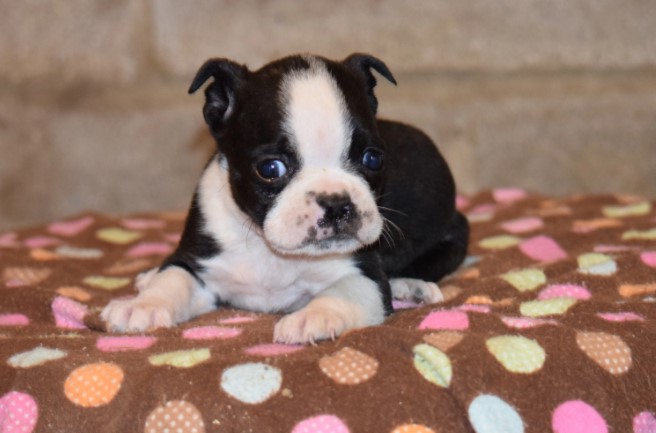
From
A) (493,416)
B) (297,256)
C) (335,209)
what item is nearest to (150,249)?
(297,256)

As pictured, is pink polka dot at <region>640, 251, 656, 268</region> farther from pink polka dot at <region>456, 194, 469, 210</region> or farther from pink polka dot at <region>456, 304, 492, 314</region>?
pink polka dot at <region>456, 194, 469, 210</region>

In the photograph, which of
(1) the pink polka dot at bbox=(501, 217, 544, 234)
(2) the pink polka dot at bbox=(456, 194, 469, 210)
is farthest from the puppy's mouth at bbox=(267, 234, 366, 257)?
(2) the pink polka dot at bbox=(456, 194, 469, 210)

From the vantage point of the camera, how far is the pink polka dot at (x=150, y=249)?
4091mm

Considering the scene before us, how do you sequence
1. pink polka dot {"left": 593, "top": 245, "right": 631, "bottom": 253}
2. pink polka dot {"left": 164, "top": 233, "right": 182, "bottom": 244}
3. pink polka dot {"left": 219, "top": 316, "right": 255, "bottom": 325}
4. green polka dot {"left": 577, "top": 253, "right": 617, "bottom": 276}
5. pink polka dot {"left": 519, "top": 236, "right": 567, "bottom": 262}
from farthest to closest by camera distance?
pink polka dot {"left": 164, "top": 233, "right": 182, "bottom": 244} → pink polka dot {"left": 519, "top": 236, "right": 567, "bottom": 262} → pink polka dot {"left": 593, "top": 245, "right": 631, "bottom": 253} → green polka dot {"left": 577, "top": 253, "right": 617, "bottom": 276} → pink polka dot {"left": 219, "top": 316, "right": 255, "bottom": 325}

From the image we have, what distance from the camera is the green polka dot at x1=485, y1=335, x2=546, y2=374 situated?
2.31 metres

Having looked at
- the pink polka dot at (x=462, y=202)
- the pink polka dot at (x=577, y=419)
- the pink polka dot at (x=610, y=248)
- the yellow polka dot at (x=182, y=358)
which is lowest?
the pink polka dot at (x=462, y=202)

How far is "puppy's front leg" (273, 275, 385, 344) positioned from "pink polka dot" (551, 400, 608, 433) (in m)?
0.65

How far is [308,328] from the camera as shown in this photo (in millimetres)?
2561

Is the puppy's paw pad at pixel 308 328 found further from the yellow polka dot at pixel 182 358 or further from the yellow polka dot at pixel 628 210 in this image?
the yellow polka dot at pixel 628 210

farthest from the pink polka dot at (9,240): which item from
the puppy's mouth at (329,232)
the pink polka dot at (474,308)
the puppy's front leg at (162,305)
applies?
the pink polka dot at (474,308)

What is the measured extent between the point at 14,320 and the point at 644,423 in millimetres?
1957

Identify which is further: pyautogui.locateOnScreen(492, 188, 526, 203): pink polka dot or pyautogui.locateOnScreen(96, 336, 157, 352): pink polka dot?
pyautogui.locateOnScreen(492, 188, 526, 203): pink polka dot

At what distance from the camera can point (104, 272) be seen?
3.80 meters

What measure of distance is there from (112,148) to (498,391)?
3.68m
